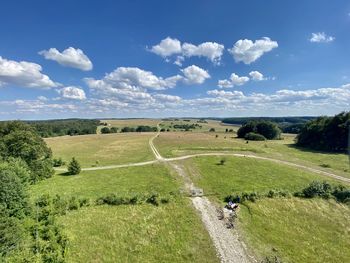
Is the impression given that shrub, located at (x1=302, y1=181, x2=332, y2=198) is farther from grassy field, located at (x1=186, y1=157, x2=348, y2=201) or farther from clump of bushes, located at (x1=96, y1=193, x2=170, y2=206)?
clump of bushes, located at (x1=96, y1=193, x2=170, y2=206)

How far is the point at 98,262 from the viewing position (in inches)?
840

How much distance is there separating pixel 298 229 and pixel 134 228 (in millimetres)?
18784

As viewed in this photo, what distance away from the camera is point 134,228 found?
26.7 m

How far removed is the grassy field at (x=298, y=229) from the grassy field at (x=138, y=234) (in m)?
5.85

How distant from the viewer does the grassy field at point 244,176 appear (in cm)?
3700

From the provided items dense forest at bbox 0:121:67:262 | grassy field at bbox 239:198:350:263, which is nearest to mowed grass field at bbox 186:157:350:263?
grassy field at bbox 239:198:350:263

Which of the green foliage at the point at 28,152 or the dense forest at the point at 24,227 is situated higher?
the green foliage at the point at 28,152

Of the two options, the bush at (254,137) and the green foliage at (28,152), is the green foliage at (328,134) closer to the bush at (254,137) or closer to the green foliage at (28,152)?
the bush at (254,137)

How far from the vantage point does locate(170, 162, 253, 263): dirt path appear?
21.8m

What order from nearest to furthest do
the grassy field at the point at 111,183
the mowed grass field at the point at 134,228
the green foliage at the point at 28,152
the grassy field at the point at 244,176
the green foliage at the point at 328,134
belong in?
the mowed grass field at the point at 134,228 < the grassy field at the point at 111,183 < the grassy field at the point at 244,176 < the green foliage at the point at 28,152 < the green foliage at the point at 328,134

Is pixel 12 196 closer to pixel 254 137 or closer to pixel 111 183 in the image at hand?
pixel 111 183

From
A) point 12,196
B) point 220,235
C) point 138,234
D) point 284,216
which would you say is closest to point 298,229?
point 284,216

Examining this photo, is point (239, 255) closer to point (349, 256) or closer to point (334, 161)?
point (349, 256)

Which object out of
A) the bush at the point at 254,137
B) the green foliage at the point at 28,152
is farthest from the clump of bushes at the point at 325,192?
the bush at the point at 254,137
